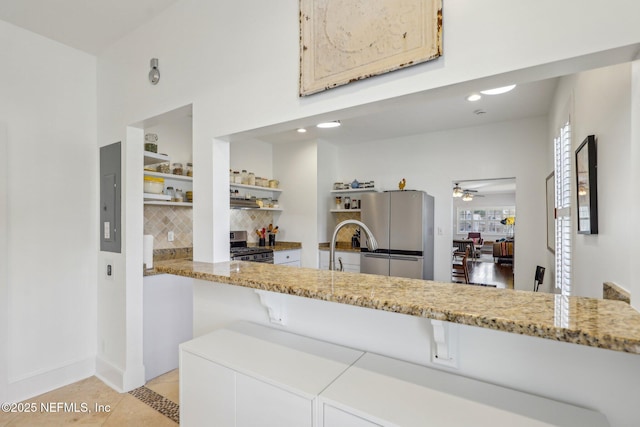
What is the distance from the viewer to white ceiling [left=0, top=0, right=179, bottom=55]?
204 cm

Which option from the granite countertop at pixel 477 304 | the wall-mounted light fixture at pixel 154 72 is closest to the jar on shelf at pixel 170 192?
the wall-mounted light fixture at pixel 154 72

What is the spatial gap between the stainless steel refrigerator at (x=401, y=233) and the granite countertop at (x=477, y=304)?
301 cm

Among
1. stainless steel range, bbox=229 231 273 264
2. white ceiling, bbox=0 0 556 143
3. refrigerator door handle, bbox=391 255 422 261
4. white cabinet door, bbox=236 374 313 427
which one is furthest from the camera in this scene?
refrigerator door handle, bbox=391 255 422 261

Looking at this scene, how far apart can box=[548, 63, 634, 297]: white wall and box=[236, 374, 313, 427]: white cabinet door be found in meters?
1.19

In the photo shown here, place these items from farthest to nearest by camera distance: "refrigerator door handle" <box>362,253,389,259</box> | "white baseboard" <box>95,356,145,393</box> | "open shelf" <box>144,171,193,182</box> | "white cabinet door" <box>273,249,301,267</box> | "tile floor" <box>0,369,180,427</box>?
"white cabinet door" <box>273,249,301,267</box>, "refrigerator door handle" <box>362,253,389,259</box>, "open shelf" <box>144,171,193,182</box>, "white baseboard" <box>95,356,145,393</box>, "tile floor" <box>0,369,180,427</box>

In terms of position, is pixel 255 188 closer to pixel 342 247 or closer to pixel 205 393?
pixel 342 247

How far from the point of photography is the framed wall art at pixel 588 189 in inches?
62.3

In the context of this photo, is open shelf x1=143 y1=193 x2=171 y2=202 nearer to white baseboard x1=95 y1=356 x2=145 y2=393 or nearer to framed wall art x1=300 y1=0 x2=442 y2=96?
white baseboard x1=95 y1=356 x2=145 y2=393

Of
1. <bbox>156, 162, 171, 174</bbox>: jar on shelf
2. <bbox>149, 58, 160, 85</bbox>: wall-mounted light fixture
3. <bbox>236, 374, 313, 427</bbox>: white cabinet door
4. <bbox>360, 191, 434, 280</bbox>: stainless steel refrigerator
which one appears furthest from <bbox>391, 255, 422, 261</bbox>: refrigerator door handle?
<bbox>149, 58, 160, 85</bbox>: wall-mounted light fixture

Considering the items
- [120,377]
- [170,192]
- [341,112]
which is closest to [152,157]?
[170,192]

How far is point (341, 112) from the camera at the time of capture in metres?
1.37

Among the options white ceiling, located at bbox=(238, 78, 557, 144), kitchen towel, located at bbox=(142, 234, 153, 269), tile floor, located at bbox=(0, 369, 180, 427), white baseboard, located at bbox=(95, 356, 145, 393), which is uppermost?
white ceiling, located at bbox=(238, 78, 557, 144)

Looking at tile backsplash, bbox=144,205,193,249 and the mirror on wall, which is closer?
tile backsplash, bbox=144,205,193,249

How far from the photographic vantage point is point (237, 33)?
1.68m
